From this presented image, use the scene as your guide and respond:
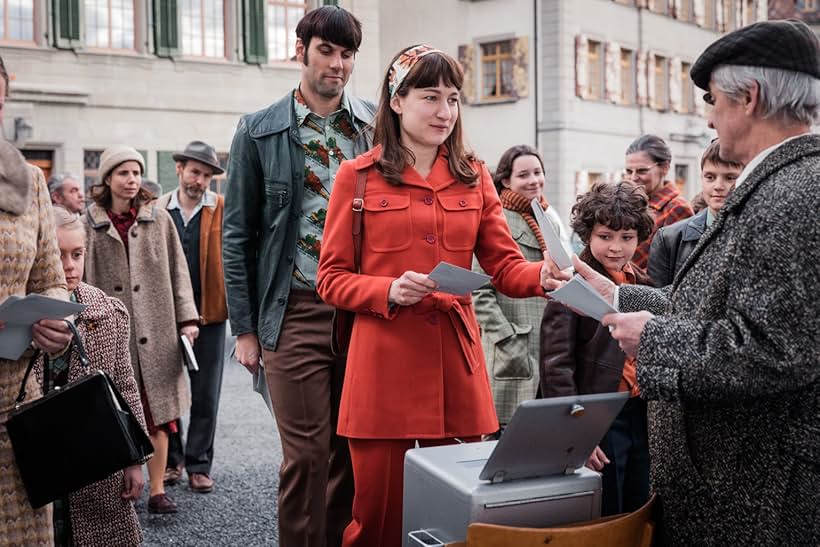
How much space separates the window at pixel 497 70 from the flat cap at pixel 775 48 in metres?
28.5

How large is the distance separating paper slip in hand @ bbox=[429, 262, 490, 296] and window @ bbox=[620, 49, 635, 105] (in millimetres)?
30687

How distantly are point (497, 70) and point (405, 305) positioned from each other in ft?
93.2

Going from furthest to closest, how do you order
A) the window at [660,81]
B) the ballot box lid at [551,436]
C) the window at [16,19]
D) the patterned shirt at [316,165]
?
the window at [660,81]
the window at [16,19]
the patterned shirt at [316,165]
the ballot box lid at [551,436]

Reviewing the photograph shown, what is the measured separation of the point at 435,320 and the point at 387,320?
0.15 meters

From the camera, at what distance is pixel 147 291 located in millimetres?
6637

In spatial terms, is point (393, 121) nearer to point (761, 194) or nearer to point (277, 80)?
point (761, 194)

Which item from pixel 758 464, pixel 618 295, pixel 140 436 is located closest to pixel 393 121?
pixel 618 295

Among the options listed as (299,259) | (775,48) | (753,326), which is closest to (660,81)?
(299,259)

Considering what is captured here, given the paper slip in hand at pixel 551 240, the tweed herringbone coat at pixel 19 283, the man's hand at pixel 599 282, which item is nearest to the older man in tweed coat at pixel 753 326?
the paper slip in hand at pixel 551 240

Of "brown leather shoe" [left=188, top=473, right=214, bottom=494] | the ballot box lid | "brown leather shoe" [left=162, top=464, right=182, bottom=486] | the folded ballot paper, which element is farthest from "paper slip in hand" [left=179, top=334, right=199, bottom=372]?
the ballot box lid

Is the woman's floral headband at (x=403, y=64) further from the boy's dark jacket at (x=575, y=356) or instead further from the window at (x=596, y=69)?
the window at (x=596, y=69)

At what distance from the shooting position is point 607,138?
31594mm

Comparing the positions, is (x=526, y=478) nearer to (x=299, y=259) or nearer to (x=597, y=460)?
(x=597, y=460)

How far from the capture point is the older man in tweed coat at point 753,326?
7.40 feet
